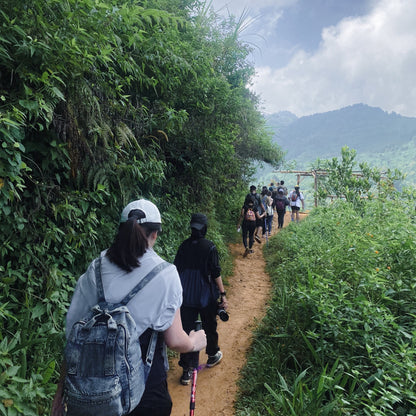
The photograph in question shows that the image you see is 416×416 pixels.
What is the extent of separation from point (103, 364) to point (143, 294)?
340 mm

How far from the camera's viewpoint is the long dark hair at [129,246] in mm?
1446

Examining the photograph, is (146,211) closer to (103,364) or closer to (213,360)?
(103,364)

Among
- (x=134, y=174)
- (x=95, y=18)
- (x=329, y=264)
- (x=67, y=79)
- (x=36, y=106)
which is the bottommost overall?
(x=329, y=264)

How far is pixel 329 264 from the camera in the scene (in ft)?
15.1

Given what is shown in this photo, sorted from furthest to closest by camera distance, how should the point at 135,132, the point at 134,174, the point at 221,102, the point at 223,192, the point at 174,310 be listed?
the point at 223,192 < the point at 221,102 < the point at 135,132 < the point at 134,174 < the point at 174,310

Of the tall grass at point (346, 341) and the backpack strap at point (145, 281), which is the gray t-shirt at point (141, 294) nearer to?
the backpack strap at point (145, 281)

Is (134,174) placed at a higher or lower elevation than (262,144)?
lower

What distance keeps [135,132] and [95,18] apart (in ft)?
5.57

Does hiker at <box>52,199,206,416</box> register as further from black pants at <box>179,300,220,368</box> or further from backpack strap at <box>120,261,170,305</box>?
black pants at <box>179,300,220,368</box>

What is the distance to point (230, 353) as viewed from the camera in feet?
13.3

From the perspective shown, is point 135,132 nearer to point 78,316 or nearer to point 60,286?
point 60,286

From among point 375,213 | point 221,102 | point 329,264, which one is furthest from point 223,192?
point 329,264

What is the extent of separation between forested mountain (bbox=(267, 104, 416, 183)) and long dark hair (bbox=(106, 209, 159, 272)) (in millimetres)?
115768

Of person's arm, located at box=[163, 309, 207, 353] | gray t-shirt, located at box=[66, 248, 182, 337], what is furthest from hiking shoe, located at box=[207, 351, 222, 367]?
gray t-shirt, located at box=[66, 248, 182, 337]
